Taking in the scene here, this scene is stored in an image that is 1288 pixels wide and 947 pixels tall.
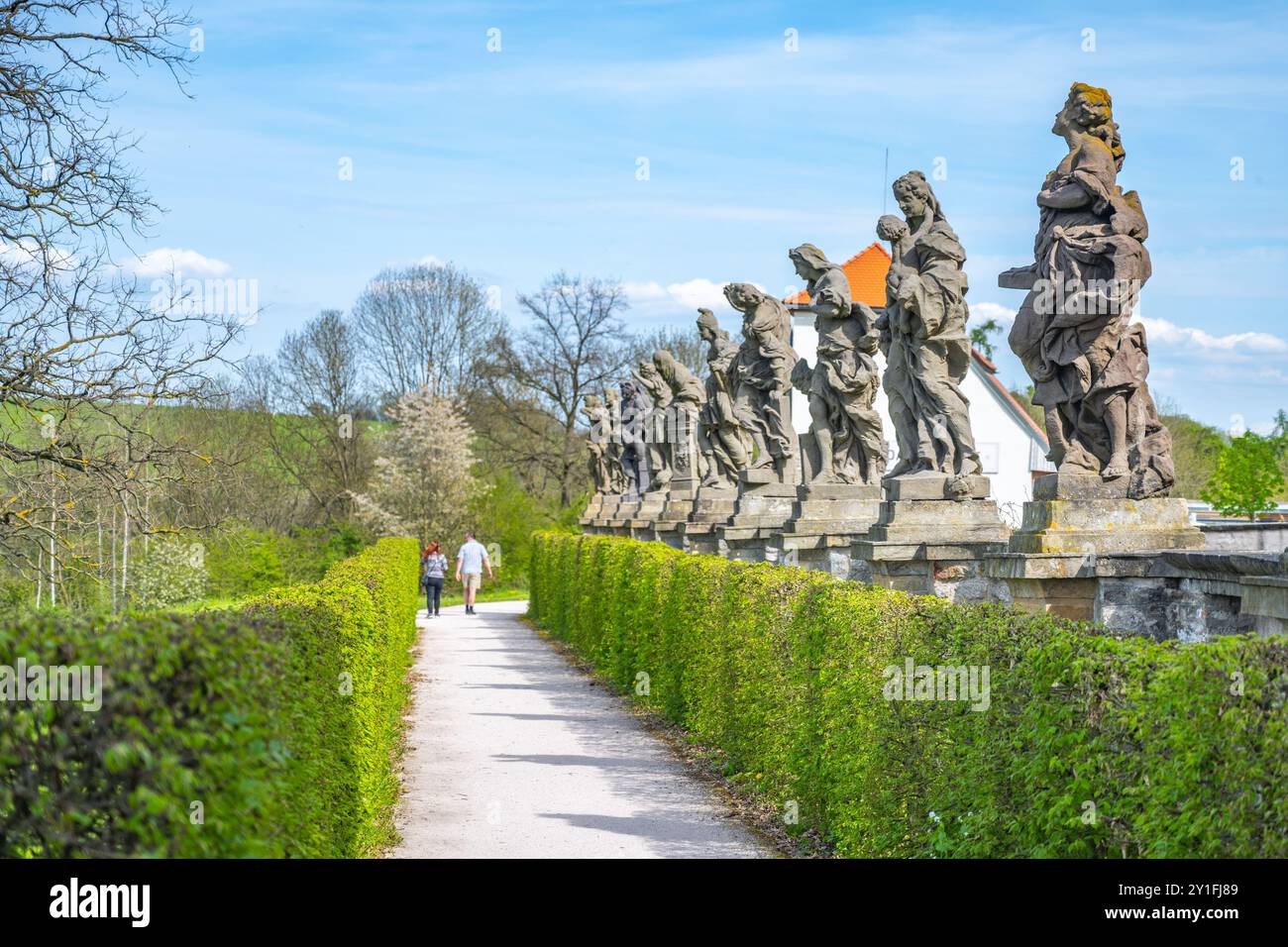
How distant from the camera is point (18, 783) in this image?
330 centimetres

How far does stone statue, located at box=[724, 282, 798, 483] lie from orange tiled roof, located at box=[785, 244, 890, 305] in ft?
91.2

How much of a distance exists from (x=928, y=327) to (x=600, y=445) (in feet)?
86.4

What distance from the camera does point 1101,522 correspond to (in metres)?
8.88

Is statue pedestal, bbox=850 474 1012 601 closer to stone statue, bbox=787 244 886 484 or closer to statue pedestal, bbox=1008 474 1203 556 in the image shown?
statue pedestal, bbox=1008 474 1203 556

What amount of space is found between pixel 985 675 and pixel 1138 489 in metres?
4.00

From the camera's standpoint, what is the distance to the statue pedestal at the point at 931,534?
1125 centimetres

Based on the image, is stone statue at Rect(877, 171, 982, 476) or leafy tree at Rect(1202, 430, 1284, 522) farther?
leafy tree at Rect(1202, 430, 1284, 522)

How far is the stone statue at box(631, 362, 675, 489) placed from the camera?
29.8m

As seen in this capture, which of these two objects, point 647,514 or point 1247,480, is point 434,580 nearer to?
point 647,514

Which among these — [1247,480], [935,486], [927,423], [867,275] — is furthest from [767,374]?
[867,275]

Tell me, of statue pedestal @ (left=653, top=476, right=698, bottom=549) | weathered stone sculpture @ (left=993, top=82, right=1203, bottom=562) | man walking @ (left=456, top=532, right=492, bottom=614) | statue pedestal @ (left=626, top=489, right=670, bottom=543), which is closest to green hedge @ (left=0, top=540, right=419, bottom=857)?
weathered stone sculpture @ (left=993, top=82, right=1203, bottom=562)

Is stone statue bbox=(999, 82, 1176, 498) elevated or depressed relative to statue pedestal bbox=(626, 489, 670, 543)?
elevated

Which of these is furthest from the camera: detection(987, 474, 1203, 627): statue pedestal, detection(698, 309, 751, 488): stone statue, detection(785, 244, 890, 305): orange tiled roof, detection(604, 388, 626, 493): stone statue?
detection(785, 244, 890, 305): orange tiled roof

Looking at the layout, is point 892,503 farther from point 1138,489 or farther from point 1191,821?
point 1191,821
